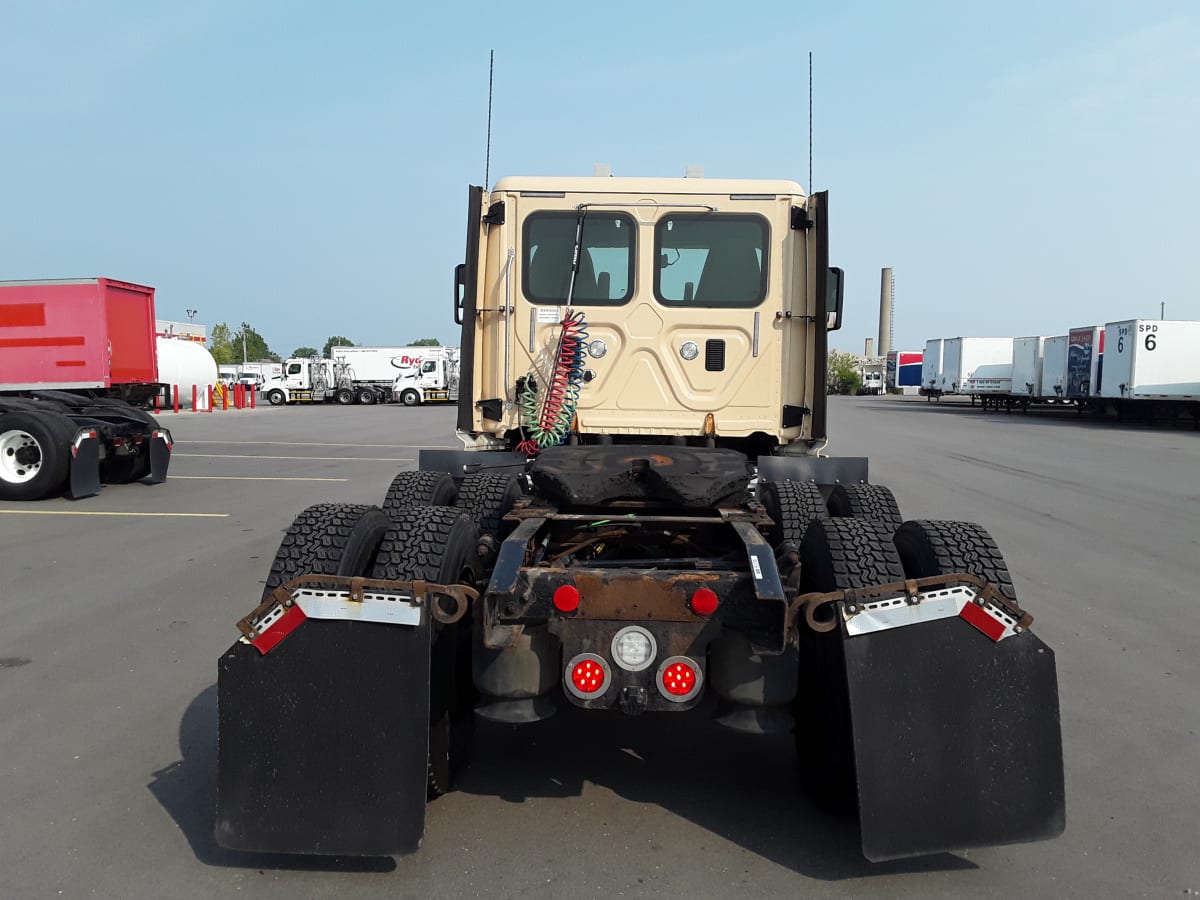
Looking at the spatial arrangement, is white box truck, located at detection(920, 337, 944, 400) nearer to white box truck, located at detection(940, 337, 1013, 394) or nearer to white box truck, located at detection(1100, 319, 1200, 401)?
white box truck, located at detection(940, 337, 1013, 394)

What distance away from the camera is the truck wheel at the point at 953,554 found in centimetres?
329

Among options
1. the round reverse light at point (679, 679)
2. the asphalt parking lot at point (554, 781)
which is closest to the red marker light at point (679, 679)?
the round reverse light at point (679, 679)

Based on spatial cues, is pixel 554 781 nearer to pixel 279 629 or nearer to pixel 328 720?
pixel 328 720

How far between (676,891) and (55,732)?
297cm

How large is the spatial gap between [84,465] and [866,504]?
1019 centimetres

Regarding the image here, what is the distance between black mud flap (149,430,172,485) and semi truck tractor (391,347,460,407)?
110ft

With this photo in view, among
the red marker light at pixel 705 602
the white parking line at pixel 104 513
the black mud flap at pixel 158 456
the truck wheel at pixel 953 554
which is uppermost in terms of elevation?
the truck wheel at pixel 953 554

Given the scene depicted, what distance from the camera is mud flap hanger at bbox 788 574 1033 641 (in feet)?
9.79

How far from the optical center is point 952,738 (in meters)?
3.01

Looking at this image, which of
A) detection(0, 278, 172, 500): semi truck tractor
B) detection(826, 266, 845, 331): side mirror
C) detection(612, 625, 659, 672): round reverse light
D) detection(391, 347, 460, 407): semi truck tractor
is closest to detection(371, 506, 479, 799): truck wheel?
detection(612, 625, 659, 672): round reverse light

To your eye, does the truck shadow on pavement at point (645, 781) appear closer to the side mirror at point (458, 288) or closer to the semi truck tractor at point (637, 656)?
the semi truck tractor at point (637, 656)

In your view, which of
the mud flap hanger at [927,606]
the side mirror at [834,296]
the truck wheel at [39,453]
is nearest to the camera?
the mud flap hanger at [927,606]

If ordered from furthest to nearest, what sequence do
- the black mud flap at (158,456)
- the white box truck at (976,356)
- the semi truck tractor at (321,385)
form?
the semi truck tractor at (321,385) < the white box truck at (976,356) < the black mud flap at (158,456)

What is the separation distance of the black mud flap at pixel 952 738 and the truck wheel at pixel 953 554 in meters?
0.26
